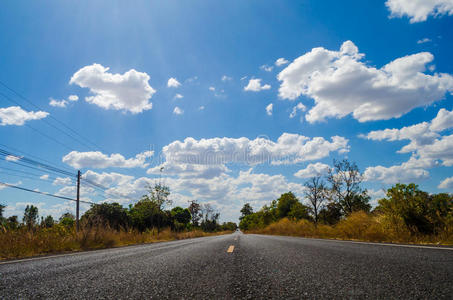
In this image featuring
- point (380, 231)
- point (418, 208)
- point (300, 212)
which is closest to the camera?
point (418, 208)

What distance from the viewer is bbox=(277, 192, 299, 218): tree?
58156mm

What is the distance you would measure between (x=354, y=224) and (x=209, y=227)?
93.5m

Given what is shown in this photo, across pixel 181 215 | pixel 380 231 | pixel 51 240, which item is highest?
pixel 51 240

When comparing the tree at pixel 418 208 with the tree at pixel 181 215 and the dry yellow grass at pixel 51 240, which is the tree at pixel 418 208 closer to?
the dry yellow grass at pixel 51 240

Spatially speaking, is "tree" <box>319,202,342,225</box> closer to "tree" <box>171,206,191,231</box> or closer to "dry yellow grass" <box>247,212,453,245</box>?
"dry yellow grass" <box>247,212,453,245</box>

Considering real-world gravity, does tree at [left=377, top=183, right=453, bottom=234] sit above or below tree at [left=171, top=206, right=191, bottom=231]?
above

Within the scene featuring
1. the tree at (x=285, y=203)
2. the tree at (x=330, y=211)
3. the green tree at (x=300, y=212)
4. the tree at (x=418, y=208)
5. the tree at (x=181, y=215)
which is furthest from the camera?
the tree at (x=181, y=215)

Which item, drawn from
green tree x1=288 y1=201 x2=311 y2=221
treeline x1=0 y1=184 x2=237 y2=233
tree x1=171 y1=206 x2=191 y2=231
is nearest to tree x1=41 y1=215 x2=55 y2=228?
treeline x1=0 y1=184 x2=237 y2=233

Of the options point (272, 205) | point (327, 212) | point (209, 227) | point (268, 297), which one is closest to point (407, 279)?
point (268, 297)

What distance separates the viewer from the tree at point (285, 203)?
58.2 m

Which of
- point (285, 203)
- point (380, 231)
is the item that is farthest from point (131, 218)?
point (380, 231)

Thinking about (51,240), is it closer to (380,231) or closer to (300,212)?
(380,231)

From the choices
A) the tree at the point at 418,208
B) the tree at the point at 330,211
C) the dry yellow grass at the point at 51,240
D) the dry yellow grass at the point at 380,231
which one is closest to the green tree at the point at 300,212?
the tree at the point at 330,211

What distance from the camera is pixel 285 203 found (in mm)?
58906
